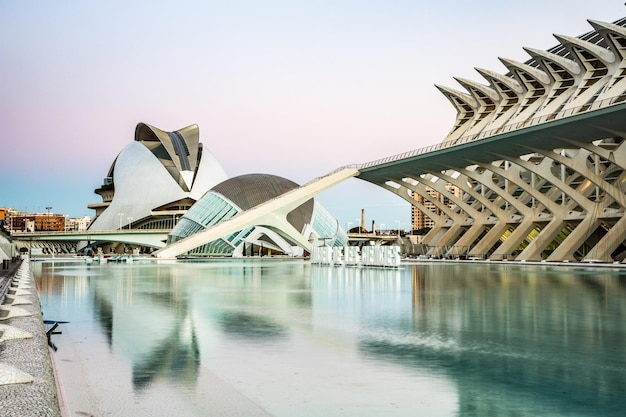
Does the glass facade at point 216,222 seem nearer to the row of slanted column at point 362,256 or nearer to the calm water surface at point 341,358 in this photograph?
the row of slanted column at point 362,256

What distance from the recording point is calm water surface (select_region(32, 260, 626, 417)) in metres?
5.83

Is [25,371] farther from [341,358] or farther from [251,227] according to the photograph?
[251,227]

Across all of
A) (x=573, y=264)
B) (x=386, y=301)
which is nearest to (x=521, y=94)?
(x=573, y=264)

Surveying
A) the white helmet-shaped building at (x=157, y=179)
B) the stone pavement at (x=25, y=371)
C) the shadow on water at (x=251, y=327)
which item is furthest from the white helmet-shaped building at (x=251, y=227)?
the stone pavement at (x=25, y=371)

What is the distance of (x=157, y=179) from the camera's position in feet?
312

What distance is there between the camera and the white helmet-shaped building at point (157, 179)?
94.9 m

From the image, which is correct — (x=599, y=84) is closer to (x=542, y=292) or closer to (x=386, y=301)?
(x=542, y=292)

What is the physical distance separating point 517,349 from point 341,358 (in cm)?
240

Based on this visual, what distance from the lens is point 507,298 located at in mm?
16828

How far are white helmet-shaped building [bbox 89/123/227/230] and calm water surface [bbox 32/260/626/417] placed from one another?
265ft

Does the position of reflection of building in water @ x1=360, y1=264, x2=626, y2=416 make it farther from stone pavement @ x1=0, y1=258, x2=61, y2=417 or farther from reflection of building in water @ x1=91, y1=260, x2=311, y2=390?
stone pavement @ x1=0, y1=258, x2=61, y2=417

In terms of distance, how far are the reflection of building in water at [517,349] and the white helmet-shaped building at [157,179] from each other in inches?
3232

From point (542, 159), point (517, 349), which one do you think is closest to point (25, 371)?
point (517, 349)

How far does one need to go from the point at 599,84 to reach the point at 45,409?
167 ft
